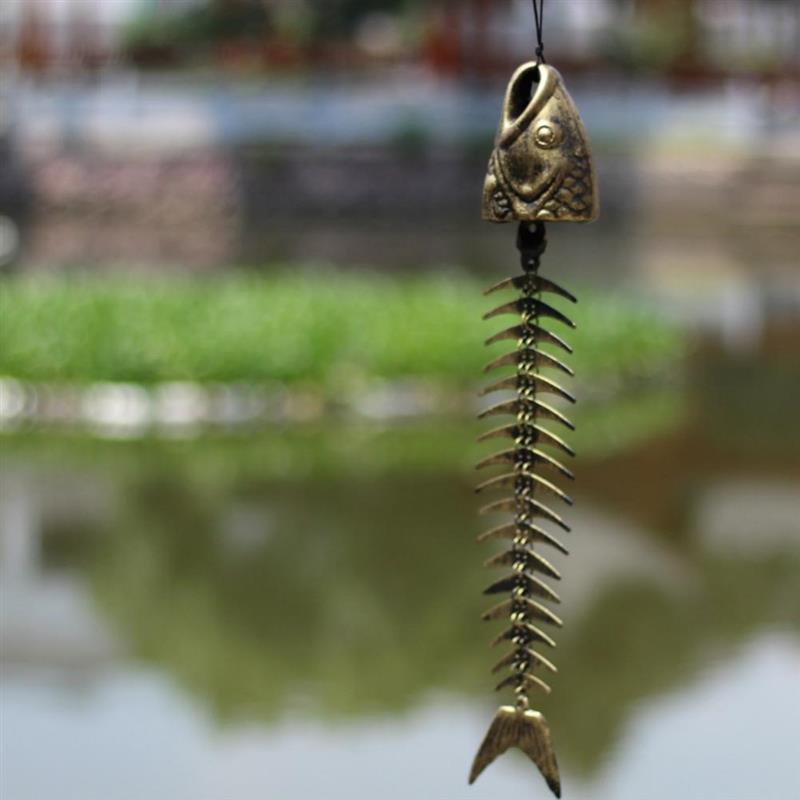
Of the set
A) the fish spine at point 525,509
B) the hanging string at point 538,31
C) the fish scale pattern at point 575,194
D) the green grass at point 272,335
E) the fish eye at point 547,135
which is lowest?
the fish spine at point 525,509

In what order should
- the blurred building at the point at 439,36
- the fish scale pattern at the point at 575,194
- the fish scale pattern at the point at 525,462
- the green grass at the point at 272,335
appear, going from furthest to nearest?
1. the blurred building at the point at 439,36
2. the green grass at the point at 272,335
3. the fish scale pattern at the point at 525,462
4. the fish scale pattern at the point at 575,194

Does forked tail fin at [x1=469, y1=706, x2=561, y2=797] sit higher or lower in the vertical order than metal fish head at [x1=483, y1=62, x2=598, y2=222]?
lower

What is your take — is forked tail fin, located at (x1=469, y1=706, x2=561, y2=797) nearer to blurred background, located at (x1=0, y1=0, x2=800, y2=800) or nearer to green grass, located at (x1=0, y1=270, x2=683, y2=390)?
blurred background, located at (x1=0, y1=0, x2=800, y2=800)

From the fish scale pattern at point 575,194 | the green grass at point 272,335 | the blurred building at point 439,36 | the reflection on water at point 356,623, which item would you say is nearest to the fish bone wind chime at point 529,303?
the fish scale pattern at point 575,194

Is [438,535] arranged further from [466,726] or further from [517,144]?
[517,144]

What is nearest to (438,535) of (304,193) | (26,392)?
→ (26,392)

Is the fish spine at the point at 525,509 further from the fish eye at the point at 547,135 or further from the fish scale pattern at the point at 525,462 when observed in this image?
the fish eye at the point at 547,135

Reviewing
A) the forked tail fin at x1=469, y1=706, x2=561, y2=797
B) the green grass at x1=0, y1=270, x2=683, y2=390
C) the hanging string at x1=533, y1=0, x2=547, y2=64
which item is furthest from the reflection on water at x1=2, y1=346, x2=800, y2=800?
the hanging string at x1=533, y1=0, x2=547, y2=64

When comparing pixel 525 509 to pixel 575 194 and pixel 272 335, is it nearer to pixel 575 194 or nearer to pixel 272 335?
pixel 575 194
